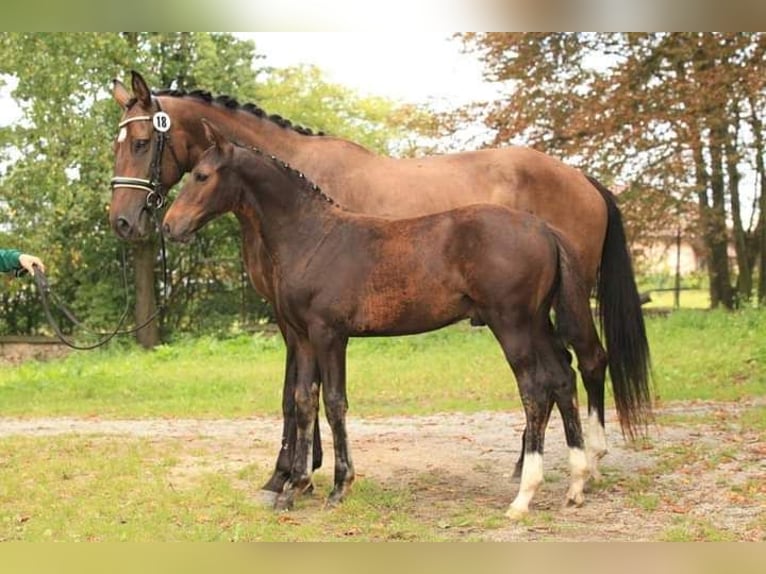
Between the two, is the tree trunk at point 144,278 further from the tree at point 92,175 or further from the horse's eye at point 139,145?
the horse's eye at point 139,145

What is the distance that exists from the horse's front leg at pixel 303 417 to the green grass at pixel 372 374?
4118 millimetres

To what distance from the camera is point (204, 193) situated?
18.3 feet

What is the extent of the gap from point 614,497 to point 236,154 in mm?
2986

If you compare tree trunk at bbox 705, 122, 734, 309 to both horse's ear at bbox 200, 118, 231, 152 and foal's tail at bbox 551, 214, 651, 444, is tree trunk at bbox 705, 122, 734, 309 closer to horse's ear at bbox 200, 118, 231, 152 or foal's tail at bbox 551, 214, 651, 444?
foal's tail at bbox 551, 214, 651, 444

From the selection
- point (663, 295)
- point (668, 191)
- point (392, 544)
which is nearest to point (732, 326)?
point (668, 191)

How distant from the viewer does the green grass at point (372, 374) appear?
10.4 metres

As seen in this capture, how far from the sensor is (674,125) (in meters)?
14.4

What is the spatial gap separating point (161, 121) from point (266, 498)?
234 cm

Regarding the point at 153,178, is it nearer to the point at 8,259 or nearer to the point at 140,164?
the point at 140,164

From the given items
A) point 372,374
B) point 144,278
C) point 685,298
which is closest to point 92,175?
point 144,278

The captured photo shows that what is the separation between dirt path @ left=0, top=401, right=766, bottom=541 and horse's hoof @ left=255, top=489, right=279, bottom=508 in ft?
2.55

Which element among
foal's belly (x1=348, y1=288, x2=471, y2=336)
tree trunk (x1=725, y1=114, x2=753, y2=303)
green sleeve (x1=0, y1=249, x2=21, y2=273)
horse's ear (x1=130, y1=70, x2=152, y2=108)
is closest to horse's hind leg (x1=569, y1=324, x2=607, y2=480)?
foal's belly (x1=348, y1=288, x2=471, y2=336)

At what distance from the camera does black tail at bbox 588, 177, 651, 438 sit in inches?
245

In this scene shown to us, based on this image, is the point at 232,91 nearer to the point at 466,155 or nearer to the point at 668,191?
the point at 668,191
